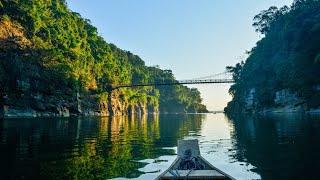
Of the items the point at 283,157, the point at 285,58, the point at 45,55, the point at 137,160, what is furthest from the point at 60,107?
the point at 283,157

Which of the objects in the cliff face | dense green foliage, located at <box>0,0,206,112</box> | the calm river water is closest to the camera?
the calm river water

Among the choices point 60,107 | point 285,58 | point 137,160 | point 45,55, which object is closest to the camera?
point 137,160

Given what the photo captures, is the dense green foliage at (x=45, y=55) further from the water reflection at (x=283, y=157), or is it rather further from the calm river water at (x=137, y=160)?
the water reflection at (x=283, y=157)

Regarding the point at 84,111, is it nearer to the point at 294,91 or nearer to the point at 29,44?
the point at 29,44

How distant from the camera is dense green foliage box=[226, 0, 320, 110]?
75.2 m

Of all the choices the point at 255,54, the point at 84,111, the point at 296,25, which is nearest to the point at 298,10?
the point at 296,25

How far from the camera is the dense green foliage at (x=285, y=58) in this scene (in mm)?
75250

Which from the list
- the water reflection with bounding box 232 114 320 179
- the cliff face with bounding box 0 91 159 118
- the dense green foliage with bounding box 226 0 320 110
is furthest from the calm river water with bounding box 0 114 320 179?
the dense green foliage with bounding box 226 0 320 110

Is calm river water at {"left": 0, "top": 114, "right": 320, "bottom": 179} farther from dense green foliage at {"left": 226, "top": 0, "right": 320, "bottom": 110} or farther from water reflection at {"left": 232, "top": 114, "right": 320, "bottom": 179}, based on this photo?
dense green foliage at {"left": 226, "top": 0, "right": 320, "bottom": 110}

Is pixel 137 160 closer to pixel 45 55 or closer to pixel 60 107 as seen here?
pixel 60 107

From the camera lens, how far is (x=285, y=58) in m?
88.2

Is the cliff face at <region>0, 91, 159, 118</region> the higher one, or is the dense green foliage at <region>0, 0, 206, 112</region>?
the dense green foliage at <region>0, 0, 206, 112</region>

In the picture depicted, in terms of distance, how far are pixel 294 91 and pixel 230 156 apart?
203 ft

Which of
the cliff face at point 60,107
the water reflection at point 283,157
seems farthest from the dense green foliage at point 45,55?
the water reflection at point 283,157
